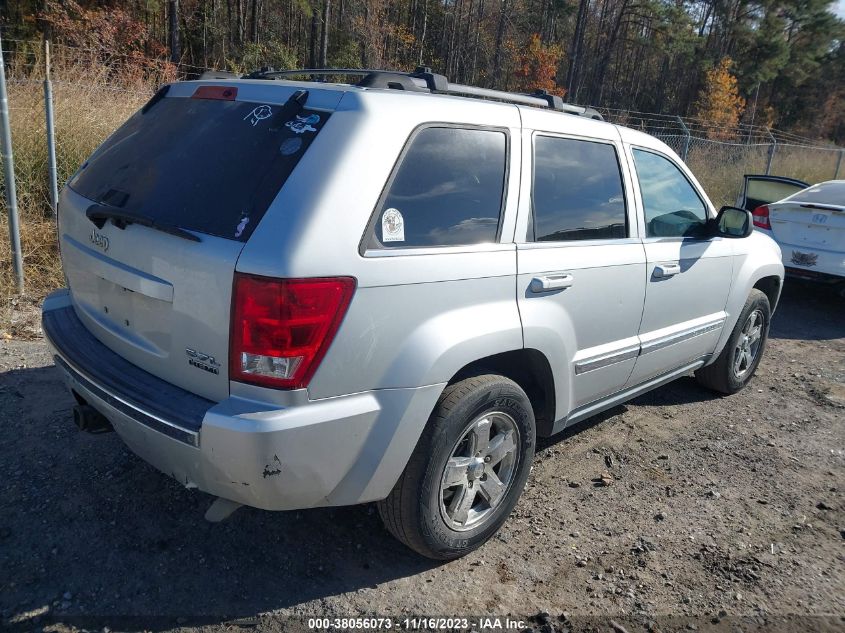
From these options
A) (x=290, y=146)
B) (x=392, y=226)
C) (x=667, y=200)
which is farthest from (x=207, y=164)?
(x=667, y=200)

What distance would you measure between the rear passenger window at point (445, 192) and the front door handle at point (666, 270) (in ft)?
4.37

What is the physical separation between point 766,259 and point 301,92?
3965mm

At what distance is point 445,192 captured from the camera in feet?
8.83

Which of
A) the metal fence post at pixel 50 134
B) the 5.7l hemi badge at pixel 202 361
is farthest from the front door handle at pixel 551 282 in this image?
the metal fence post at pixel 50 134

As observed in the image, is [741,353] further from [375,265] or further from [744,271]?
[375,265]

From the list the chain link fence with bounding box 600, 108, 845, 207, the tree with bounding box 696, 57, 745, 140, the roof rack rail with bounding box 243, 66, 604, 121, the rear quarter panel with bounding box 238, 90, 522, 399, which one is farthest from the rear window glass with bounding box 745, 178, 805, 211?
the tree with bounding box 696, 57, 745, 140

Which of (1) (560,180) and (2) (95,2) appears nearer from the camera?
(1) (560,180)

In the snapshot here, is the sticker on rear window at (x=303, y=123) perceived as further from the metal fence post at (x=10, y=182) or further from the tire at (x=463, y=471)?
the metal fence post at (x=10, y=182)

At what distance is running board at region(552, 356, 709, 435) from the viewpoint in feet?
11.3

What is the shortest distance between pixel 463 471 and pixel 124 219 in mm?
1719

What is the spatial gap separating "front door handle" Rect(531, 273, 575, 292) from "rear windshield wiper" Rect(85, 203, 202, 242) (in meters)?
1.43

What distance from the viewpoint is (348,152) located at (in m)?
2.35

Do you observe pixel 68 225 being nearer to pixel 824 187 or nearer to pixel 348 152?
pixel 348 152

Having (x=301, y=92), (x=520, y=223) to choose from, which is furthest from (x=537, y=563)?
(x=301, y=92)
